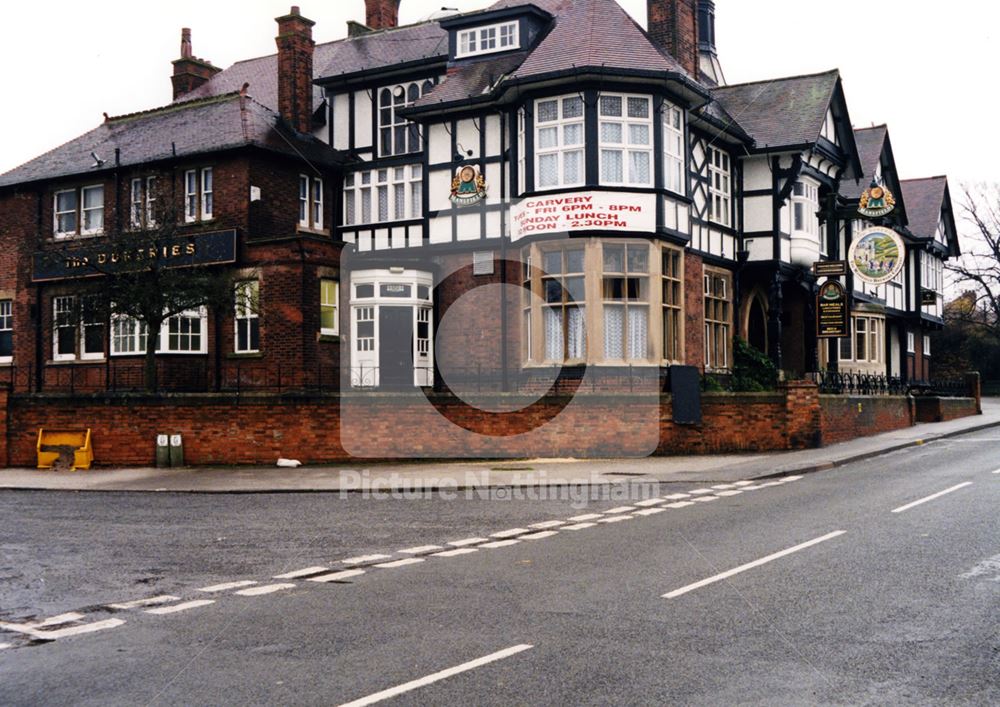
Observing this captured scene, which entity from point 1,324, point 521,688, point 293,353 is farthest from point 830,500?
point 1,324

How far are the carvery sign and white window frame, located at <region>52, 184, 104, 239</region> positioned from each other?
15.2m

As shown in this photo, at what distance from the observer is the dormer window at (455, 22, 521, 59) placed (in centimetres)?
2858

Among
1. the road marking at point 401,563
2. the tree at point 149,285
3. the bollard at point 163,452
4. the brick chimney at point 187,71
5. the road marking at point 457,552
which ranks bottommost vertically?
the road marking at point 401,563

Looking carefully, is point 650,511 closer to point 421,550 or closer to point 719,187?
point 421,550

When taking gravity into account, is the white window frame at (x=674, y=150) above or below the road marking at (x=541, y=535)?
above

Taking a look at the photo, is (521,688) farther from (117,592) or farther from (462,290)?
(462,290)

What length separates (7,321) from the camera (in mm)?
33500

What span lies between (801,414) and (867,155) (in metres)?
20.8

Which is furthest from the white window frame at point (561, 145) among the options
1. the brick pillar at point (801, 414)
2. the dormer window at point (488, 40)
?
the brick pillar at point (801, 414)

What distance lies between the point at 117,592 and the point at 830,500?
1026 centimetres

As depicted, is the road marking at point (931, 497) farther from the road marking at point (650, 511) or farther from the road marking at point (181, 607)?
the road marking at point (181, 607)

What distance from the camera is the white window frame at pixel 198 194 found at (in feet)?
98.6

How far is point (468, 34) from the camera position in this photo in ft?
96.1

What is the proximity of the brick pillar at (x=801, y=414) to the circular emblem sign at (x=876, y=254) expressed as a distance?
6611 mm
